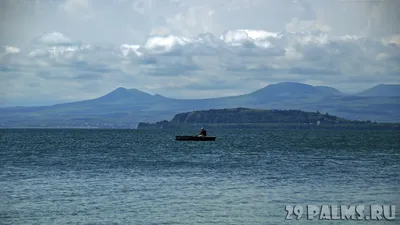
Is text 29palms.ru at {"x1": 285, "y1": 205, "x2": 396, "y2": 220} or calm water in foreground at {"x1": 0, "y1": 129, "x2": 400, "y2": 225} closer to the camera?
text 29palms.ru at {"x1": 285, "y1": 205, "x2": 396, "y2": 220}

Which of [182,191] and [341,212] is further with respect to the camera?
[182,191]

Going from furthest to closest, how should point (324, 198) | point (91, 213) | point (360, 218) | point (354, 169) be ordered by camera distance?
1. point (354, 169)
2. point (324, 198)
3. point (91, 213)
4. point (360, 218)

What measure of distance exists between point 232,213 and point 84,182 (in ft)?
61.0

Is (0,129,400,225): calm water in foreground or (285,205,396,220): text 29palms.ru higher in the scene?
(0,129,400,225): calm water in foreground

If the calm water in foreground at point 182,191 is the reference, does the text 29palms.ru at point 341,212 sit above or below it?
below

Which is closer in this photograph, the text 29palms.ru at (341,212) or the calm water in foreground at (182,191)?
the text 29palms.ru at (341,212)

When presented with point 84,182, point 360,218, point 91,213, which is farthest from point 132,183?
point 360,218

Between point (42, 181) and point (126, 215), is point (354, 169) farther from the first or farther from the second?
point (126, 215)

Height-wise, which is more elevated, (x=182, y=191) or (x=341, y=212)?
(x=182, y=191)

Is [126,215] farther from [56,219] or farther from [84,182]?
[84,182]

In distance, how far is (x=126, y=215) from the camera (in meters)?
36.0

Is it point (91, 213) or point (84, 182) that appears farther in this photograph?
point (84, 182)

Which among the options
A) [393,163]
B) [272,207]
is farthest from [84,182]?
[393,163]

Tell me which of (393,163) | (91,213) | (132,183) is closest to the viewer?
(91,213)
